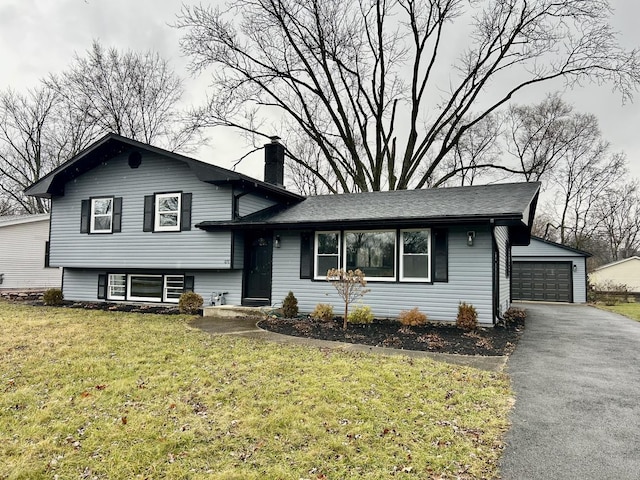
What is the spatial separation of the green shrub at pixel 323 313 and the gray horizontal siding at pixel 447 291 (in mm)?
373

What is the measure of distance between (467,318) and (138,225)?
9.76 m

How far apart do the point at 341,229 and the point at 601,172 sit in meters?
24.9

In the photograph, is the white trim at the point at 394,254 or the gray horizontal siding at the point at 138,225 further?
the gray horizontal siding at the point at 138,225

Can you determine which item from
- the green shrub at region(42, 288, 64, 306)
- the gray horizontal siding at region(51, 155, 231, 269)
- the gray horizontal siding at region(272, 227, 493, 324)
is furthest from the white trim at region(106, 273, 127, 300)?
the gray horizontal siding at region(272, 227, 493, 324)

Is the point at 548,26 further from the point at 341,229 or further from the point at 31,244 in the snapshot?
the point at 31,244

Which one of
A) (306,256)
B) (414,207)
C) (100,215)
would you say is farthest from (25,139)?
(414,207)

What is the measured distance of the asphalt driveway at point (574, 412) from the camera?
3.03 m

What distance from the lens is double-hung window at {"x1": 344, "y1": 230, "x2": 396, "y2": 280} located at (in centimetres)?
1004

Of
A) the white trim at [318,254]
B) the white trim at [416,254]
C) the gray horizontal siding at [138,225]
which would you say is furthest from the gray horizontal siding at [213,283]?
the white trim at [416,254]

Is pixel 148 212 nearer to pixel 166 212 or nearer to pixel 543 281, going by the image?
pixel 166 212

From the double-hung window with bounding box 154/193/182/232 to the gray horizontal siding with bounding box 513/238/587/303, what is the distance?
605 inches

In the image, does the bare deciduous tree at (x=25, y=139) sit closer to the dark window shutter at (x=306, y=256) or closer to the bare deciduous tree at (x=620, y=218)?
the dark window shutter at (x=306, y=256)

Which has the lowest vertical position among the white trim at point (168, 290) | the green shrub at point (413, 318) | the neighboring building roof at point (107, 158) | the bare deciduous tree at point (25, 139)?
the green shrub at point (413, 318)

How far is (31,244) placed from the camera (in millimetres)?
18766
